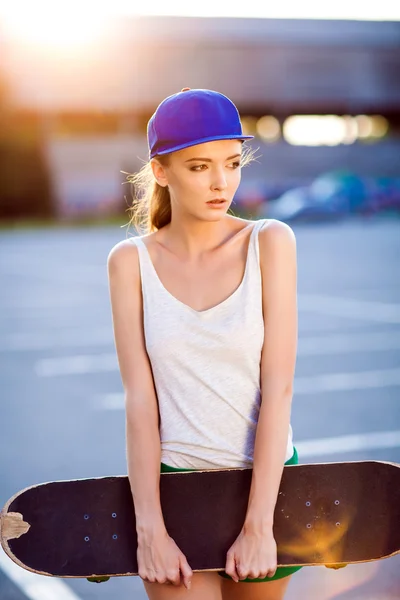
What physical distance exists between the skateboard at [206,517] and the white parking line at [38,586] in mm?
1855

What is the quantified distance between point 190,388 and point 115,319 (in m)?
0.31

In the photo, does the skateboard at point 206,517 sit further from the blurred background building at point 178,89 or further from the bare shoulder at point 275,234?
the blurred background building at point 178,89

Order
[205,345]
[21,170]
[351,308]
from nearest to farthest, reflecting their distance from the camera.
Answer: [205,345] → [351,308] → [21,170]

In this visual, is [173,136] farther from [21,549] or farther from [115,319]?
[21,549]

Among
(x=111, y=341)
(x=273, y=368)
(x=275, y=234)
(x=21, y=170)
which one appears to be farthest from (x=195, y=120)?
(x=21, y=170)

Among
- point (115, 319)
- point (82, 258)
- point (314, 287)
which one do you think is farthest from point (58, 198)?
point (115, 319)

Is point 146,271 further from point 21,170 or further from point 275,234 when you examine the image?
point 21,170

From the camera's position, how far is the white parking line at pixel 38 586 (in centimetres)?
443

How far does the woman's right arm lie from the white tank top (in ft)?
0.10

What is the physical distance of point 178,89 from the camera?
49375 millimetres

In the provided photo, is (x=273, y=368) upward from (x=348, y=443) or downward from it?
upward

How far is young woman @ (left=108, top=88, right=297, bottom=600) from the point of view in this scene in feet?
8.39

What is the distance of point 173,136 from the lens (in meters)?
2.55

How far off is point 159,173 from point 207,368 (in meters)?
0.61
